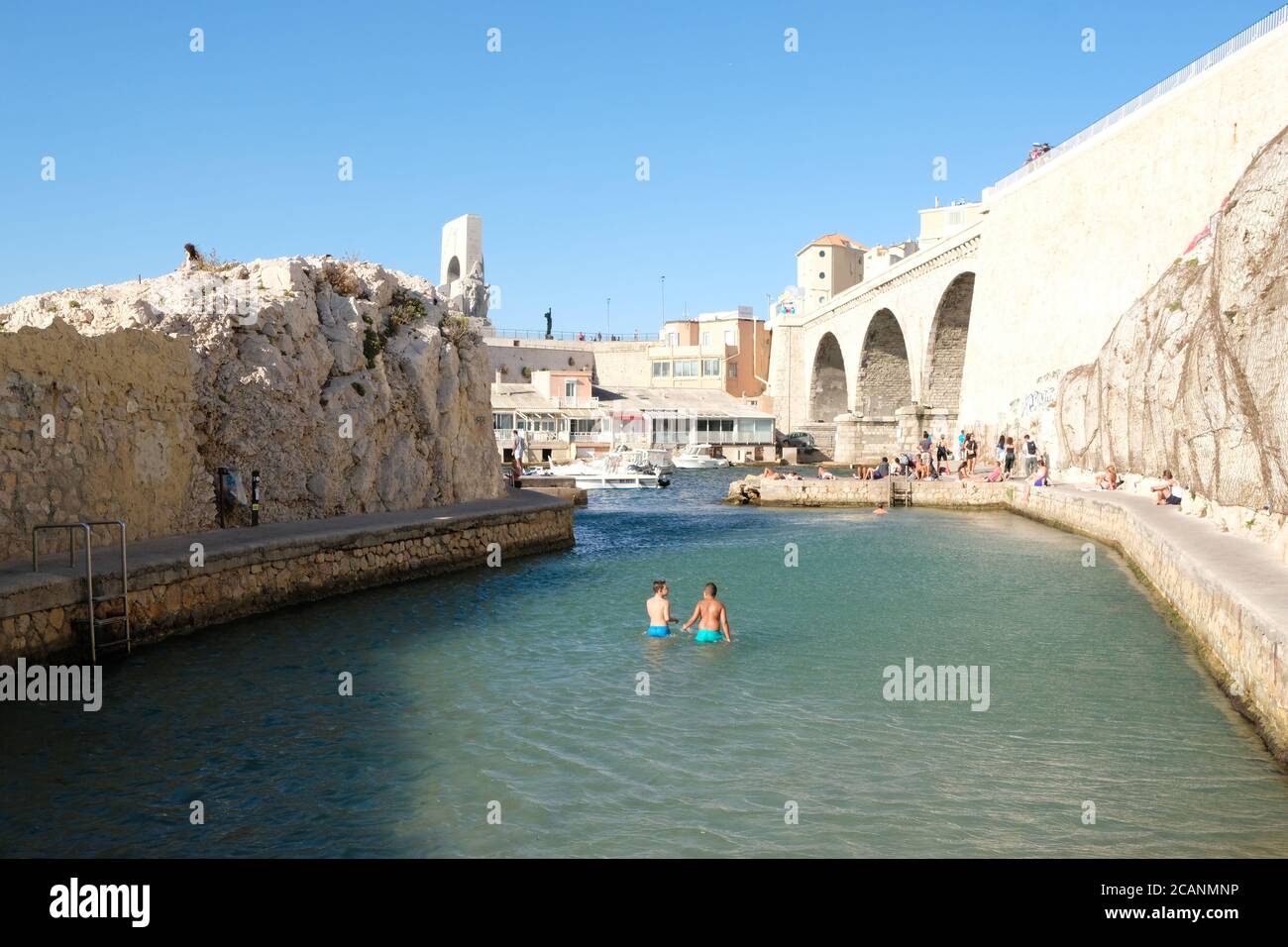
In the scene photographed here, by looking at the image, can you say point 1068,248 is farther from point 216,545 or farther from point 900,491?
point 216,545

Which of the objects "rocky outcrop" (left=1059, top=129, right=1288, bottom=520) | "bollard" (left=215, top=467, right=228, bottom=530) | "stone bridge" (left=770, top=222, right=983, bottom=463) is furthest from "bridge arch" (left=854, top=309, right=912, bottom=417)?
"bollard" (left=215, top=467, right=228, bottom=530)

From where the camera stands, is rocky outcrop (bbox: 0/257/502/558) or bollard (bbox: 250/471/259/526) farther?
bollard (bbox: 250/471/259/526)

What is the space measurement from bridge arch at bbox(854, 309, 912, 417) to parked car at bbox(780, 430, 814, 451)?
22.3 ft

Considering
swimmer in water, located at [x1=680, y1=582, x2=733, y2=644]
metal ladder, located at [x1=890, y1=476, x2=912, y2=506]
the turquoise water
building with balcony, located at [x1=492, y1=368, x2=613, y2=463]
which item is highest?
building with balcony, located at [x1=492, y1=368, x2=613, y2=463]

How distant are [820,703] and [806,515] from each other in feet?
74.6

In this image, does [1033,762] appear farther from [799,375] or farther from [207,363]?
[799,375]

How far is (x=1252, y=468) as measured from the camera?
14.2 meters

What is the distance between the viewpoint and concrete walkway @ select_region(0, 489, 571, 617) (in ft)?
33.9

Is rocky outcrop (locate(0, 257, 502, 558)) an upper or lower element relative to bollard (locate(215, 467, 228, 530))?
upper

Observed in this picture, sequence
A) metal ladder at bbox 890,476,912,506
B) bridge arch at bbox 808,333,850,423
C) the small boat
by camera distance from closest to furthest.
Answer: metal ladder at bbox 890,476,912,506 < the small boat < bridge arch at bbox 808,333,850,423

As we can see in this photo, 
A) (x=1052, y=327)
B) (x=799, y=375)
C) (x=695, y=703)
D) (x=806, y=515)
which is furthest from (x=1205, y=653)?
(x=799, y=375)

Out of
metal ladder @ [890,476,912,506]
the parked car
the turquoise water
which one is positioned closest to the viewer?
the turquoise water

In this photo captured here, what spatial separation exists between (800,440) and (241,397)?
63919 millimetres

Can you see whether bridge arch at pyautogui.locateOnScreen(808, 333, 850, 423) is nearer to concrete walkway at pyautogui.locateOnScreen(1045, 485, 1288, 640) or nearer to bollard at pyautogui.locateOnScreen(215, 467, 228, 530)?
concrete walkway at pyautogui.locateOnScreen(1045, 485, 1288, 640)
